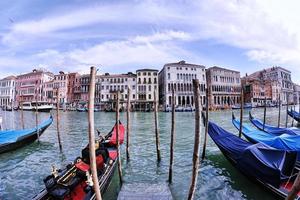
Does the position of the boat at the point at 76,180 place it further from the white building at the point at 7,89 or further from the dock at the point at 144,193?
the white building at the point at 7,89

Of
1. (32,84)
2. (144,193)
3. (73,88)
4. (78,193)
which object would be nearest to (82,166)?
(78,193)

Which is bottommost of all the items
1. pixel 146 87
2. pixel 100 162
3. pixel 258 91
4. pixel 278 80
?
pixel 100 162

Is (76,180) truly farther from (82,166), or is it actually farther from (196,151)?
(196,151)

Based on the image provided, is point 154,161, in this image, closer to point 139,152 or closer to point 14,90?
point 139,152

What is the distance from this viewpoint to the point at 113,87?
136 ft

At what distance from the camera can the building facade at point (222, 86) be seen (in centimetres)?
4291

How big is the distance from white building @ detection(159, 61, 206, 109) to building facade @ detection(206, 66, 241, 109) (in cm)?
293

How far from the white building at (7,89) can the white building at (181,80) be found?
36.9m

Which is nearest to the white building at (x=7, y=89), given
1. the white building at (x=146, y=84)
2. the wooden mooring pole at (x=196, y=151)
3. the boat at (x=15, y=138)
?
the white building at (x=146, y=84)

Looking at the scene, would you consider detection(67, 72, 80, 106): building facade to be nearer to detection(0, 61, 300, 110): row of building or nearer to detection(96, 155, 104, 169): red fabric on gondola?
detection(0, 61, 300, 110): row of building

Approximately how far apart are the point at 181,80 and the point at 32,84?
3359 cm

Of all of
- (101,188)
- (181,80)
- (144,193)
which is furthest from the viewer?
(181,80)

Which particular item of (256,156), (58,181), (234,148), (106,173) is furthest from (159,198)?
(234,148)

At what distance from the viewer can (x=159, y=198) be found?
405cm
